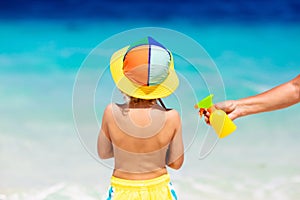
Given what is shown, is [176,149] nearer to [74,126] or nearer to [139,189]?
[139,189]

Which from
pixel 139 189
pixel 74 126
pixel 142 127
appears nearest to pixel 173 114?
pixel 142 127

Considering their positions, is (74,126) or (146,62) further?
(74,126)

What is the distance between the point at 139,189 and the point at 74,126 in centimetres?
68

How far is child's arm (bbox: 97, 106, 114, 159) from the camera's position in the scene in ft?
4.04

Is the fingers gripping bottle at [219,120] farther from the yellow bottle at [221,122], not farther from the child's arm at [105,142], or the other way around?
the child's arm at [105,142]

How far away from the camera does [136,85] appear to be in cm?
117

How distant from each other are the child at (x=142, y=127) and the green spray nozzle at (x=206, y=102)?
0.05 metres

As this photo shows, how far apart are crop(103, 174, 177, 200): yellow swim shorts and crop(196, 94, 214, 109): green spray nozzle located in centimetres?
19

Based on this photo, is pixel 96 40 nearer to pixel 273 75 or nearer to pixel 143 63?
pixel 273 75

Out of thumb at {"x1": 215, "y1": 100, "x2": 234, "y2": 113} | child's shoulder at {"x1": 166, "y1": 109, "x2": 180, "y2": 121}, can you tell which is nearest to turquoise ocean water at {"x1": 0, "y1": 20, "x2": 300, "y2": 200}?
thumb at {"x1": 215, "y1": 100, "x2": 234, "y2": 113}

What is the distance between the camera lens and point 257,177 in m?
2.15

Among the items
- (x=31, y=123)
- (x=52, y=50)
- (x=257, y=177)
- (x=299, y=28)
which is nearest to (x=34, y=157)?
(x=31, y=123)

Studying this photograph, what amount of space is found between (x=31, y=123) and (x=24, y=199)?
1.36 ft

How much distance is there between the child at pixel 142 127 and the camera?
1151 mm
